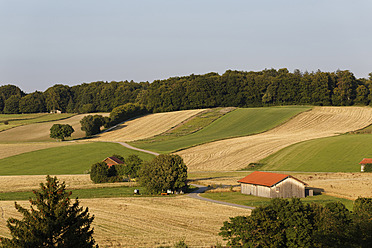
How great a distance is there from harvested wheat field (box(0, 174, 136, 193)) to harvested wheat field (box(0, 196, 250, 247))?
15.2 m

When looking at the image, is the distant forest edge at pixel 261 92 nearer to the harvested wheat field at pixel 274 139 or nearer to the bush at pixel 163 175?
the harvested wheat field at pixel 274 139

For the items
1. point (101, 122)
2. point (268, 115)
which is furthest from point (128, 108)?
point (268, 115)

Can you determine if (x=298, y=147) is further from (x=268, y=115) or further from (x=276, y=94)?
(x=276, y=94)

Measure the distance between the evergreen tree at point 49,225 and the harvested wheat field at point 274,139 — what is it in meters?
68.0

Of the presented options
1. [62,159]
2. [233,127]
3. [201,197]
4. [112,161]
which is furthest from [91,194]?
[233,127]

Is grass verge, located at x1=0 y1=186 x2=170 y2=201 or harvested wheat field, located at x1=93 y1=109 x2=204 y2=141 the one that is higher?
harvested wheat field, located at x1=93 y1=109 x2=204 y2=141

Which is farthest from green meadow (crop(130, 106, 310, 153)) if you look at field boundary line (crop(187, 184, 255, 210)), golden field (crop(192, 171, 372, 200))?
field boundary line (crop(187, 184, 255, 210))

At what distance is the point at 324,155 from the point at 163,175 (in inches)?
1620

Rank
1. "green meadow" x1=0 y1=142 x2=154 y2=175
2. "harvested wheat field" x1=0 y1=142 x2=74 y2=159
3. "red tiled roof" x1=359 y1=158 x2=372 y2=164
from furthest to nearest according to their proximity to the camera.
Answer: "harvested wheat field" x1=0 y1=142 x2=74 y2=159 < "green meadow" x1=0 y1=142 x2=154 y2=175 < "red tiled roof" x1=359 y1=158 x2=372 y2=164

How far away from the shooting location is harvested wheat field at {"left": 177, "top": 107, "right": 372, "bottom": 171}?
95.8 metres

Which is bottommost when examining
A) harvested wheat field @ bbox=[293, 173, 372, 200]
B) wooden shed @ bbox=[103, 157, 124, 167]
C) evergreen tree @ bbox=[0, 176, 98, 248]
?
harvested wheat field @ bbox=[293, 173, 372, 200]

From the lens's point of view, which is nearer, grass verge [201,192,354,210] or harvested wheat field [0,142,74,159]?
grass verge [201,192,354,210]

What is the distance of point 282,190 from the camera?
2427 inches

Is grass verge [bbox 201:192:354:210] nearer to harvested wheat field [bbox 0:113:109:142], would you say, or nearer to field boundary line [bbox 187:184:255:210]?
field boundary line [bbox 187:184:255:210]
